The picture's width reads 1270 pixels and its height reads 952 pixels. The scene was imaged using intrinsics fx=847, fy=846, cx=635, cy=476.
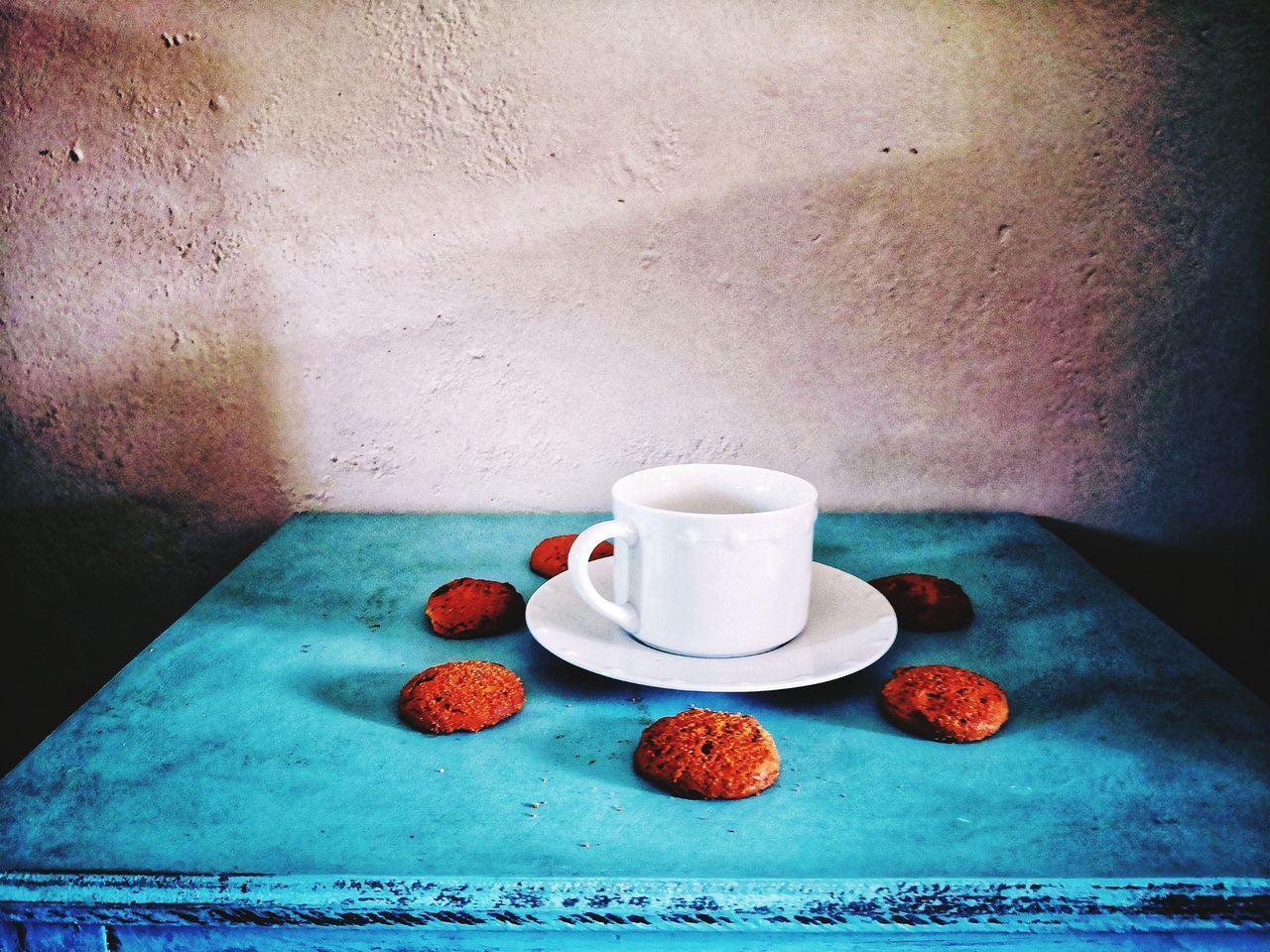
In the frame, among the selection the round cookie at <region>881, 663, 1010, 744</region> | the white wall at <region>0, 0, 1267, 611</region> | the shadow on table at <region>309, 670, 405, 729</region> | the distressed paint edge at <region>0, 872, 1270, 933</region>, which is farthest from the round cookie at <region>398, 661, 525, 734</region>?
the white wall at <region>0, 0, 1267, 611</region>

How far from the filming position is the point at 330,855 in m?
0.47

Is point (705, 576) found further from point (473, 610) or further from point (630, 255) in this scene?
point (630, 255)

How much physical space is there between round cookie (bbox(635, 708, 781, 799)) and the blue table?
1 centimetres

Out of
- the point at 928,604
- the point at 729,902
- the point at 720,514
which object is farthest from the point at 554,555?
the point at 729,902

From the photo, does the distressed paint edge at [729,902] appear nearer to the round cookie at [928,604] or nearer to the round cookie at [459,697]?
the round cookie at [459,697]

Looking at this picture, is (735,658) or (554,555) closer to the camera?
(735,658)

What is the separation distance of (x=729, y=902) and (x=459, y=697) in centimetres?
25

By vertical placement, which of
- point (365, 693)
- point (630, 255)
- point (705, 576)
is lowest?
point (365, 693)

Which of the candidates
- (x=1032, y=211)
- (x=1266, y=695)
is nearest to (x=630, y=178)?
(x=1032, y=211)

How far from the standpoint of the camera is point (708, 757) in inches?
21.0

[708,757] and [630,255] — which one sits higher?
[630,255]

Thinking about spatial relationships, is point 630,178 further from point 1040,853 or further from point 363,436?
point 1040,853

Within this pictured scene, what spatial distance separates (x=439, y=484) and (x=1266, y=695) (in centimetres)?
110

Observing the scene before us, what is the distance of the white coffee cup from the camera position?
1.99ft
